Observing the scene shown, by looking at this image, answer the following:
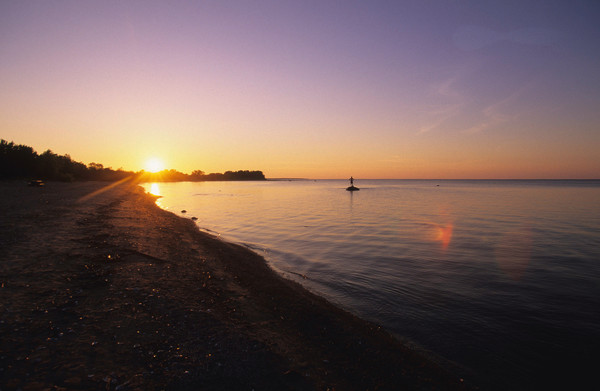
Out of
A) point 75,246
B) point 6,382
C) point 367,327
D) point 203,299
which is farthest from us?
point 75,246

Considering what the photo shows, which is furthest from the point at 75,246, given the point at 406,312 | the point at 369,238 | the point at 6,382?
the point at 369,238

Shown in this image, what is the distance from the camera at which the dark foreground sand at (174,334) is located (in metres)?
5.59

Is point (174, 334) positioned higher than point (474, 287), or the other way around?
point (174, 334)

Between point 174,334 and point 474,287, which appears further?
point 474,287

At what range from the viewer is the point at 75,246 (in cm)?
1451

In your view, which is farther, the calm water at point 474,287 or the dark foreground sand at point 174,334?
the calm water at point 474,287

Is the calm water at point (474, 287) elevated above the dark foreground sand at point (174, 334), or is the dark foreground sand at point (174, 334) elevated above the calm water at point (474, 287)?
the dark foreground sand at point (174, 334)

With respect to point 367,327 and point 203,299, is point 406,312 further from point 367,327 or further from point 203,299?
point 203,299

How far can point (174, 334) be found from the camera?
711cm

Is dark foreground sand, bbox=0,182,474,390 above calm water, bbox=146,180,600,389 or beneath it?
above

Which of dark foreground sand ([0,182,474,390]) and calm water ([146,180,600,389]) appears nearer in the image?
dark foreground sand ([0,182,474,390])

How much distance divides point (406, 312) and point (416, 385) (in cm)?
468

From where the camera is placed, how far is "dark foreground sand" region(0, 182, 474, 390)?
18.3 ft

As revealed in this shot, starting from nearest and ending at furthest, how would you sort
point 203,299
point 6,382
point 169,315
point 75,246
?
point 6,382 → point 169,315 → point 203,299 → point 75,246
